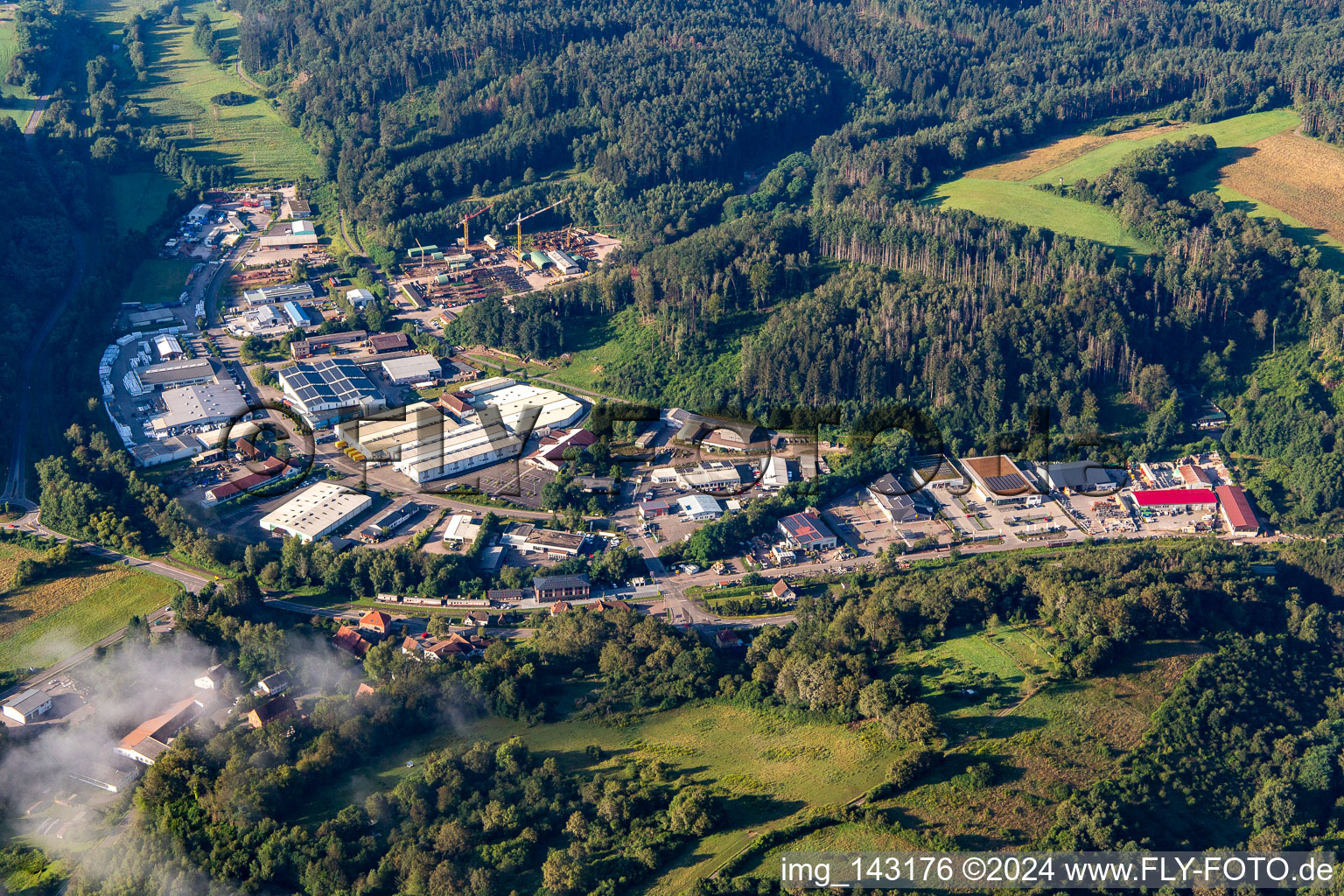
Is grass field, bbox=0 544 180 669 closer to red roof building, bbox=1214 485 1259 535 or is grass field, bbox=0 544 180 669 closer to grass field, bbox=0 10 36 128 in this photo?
red roof building, bbox=1214 485 1259 535

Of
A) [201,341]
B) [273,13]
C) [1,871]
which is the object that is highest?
[273,13]

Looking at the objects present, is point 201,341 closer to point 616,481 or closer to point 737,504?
point 616,481

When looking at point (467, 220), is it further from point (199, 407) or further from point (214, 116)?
point (214, 116)

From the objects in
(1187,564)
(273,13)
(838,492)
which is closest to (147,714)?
(838,492)

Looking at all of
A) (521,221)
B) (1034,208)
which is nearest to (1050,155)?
(1034,208)

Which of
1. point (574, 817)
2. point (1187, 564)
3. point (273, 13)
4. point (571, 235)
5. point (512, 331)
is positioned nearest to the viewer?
point (574, 817)

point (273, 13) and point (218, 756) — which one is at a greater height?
point (273, 13)
